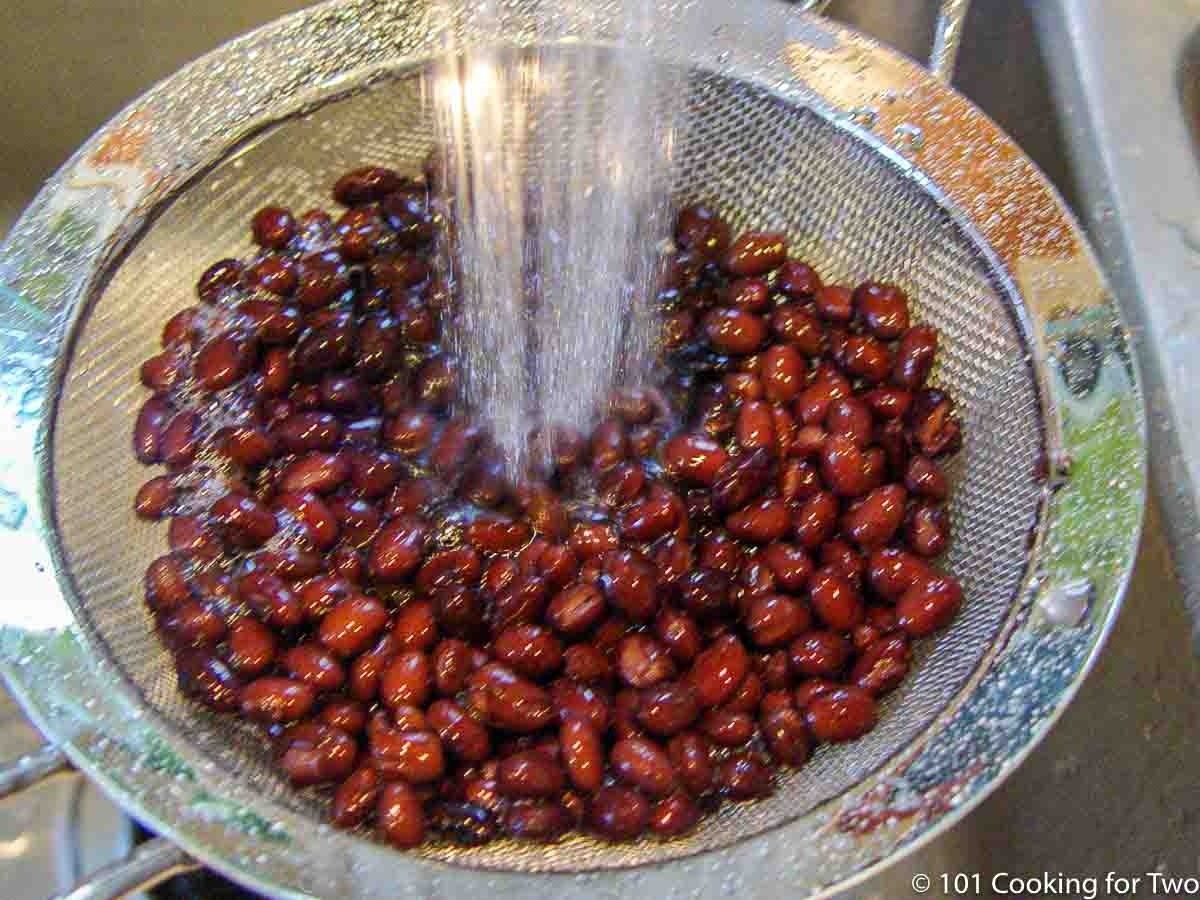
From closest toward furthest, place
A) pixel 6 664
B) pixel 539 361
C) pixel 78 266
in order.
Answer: pixel 6 664 < pixel 78 266 < pixel 539 361

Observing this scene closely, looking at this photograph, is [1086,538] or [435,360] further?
[435,360]

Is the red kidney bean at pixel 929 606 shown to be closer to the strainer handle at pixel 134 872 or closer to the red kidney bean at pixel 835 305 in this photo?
the red kidney bean at pixel 835 305

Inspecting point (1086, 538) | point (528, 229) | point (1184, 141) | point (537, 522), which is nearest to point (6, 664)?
point (537, 522)

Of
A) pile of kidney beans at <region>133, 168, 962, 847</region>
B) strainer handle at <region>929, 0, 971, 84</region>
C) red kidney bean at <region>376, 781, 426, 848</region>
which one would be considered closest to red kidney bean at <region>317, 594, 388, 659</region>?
pile of kidney beans at <region>133, 168, 962, 847</region>

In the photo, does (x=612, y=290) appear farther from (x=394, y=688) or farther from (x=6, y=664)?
(x=6, y=664)

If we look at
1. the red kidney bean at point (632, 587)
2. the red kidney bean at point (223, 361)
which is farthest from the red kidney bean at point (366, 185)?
the red kidney bean at point (632, 587)
